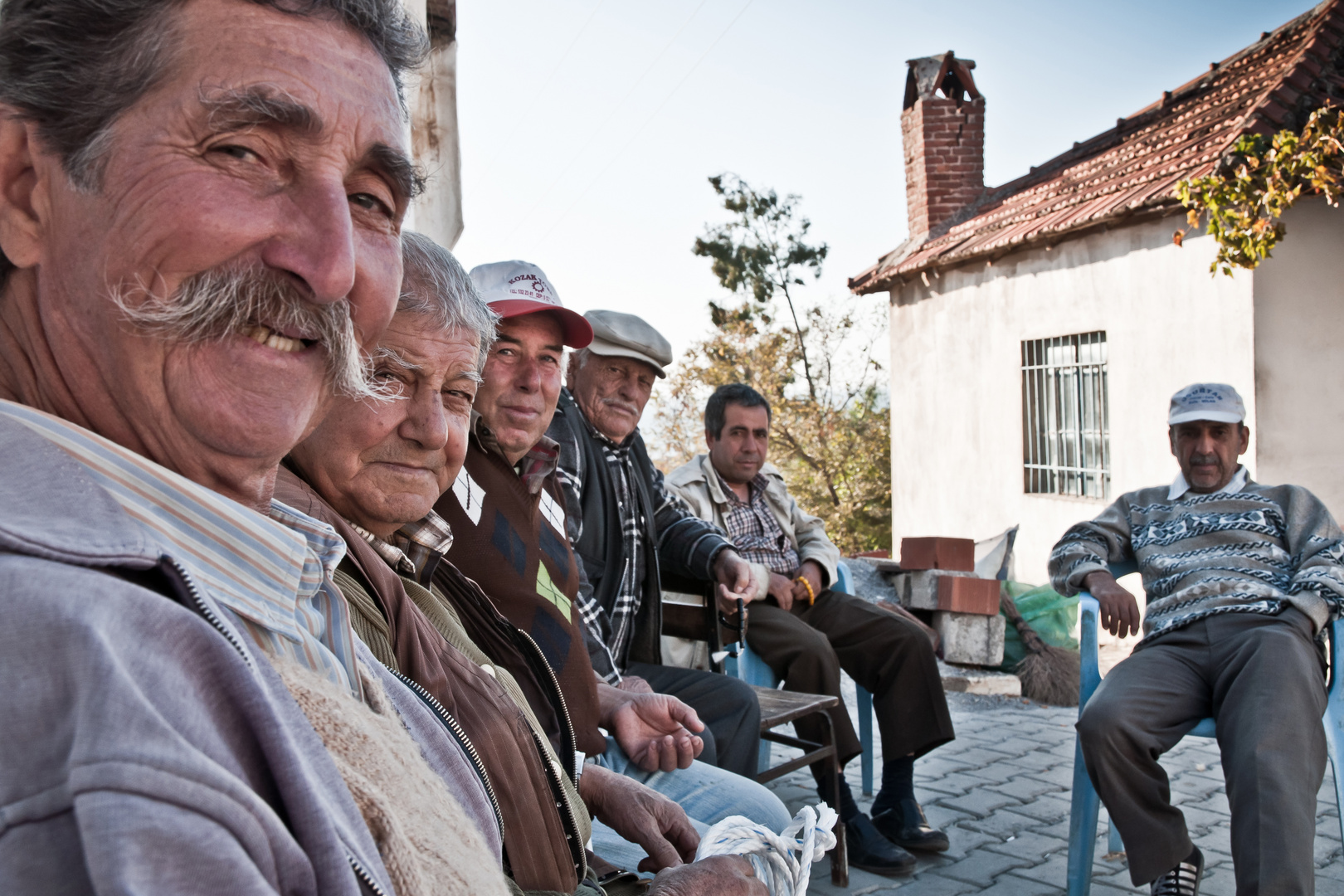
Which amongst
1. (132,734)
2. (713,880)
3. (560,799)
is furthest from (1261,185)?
(132,734)

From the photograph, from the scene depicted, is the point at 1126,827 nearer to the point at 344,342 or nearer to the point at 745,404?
the point at 745,404

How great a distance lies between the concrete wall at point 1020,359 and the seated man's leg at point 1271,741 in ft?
14.7

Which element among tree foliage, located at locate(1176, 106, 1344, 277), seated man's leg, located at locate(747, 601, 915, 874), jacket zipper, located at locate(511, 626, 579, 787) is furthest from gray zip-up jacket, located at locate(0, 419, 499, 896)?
tree foliage, located at locate(1176, 106, 1344, 277)

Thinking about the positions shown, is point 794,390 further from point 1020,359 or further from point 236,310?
point 236,310

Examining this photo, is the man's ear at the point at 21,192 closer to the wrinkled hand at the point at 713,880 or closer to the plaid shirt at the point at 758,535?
the wrinkled hand at the point at 713,880

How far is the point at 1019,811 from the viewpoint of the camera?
14.1ft

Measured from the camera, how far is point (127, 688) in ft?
2.02

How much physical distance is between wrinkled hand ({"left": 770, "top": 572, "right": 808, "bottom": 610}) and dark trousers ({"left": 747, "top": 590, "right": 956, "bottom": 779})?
0.17 ft

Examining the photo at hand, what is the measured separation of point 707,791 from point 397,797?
1.66m

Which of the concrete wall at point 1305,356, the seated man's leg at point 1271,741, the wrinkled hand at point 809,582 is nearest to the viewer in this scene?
the seated man's leg at point 1271,741

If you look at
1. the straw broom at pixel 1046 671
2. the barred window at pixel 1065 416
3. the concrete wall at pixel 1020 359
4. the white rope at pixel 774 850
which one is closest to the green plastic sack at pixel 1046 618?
the straw broom at pixel 1046 671

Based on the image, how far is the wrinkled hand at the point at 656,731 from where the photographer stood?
242cm

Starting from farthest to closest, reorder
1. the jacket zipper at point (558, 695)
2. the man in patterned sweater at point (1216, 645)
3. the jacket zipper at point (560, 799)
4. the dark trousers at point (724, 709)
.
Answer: the dark trousers at point (724, 709) → the man in patterned sweater at point (1216, 645) → the jacket zipper at point (558, 695) → the jacket zipper at point (560, 799)

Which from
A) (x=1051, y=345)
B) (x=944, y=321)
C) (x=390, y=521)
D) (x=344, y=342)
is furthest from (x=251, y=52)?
(x=944, y=321)
